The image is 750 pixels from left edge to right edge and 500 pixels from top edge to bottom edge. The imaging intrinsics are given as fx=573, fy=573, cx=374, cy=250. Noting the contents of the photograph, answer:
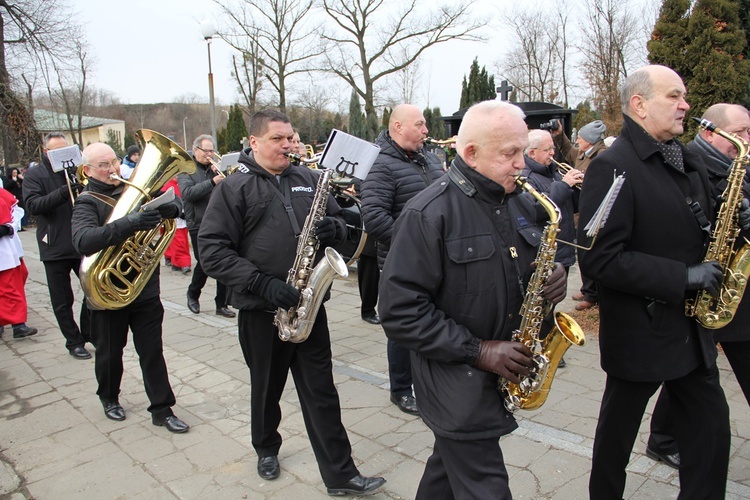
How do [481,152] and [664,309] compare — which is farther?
[664,309]

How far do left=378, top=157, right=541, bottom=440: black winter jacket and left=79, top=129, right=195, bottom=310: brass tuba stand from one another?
256 centimetres

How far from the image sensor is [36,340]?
6.50m

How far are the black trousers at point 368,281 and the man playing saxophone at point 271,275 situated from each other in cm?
318

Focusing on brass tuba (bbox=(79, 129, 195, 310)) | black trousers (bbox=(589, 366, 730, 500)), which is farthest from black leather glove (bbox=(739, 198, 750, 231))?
brass tuba (bbox=(79, 129, 195, 310))

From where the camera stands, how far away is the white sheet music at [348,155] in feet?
12.8

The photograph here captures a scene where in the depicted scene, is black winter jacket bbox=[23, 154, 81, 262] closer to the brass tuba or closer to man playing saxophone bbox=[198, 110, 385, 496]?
the brass tuba

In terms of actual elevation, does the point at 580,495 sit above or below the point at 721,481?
below

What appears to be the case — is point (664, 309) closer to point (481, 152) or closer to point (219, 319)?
point (481, 152)

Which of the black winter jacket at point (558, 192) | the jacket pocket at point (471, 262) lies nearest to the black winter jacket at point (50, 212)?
the black winter jacket at point (558, 192)

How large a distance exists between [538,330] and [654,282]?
599 millimetres

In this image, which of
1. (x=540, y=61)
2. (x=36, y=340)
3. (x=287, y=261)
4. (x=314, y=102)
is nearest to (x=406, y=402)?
(x=287, y=261)

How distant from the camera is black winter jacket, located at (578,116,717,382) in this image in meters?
2.51

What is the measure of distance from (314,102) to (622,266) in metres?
40.0

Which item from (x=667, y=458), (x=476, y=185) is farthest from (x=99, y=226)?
(x=667, y=458)
